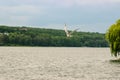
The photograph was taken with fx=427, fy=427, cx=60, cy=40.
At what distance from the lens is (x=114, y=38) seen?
86938 mm

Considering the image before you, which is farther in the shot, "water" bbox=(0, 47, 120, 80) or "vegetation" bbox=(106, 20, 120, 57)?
"vegetation" bbox=(106, 20, 120, 57)

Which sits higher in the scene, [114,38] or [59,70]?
[114,38]

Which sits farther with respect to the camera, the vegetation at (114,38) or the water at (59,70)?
the vegetation at (114,38)

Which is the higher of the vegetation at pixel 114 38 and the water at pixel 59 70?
the vegetation at pixel 114 38

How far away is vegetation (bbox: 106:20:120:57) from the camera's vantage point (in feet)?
281

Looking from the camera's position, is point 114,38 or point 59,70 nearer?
point 59,70

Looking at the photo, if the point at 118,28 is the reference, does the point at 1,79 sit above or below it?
below

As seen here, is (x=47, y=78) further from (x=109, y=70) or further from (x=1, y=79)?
(x=109, y=70)

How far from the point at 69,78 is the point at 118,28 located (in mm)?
31736

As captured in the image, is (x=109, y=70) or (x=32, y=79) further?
(x=109, y=70)

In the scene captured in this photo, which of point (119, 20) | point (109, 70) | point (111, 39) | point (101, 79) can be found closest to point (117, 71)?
point (109, 70)

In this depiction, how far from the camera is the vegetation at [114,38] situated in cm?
8575

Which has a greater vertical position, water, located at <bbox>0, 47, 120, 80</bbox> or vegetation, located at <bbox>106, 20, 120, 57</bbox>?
vegetation, located at <bbox>106, 20, 120, 57</bbox>

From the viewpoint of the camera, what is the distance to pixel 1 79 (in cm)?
5612
